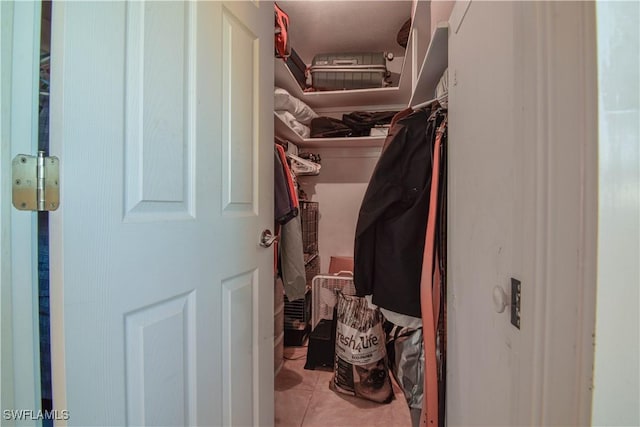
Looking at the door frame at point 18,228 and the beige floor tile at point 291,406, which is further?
the beige floor tile at point 291,406

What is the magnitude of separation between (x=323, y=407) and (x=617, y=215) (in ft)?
5.22

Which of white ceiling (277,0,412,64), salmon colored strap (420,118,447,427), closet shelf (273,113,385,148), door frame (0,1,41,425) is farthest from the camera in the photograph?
closet shelf (273,113,385,148)

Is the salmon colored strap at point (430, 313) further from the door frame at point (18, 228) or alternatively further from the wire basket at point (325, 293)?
the wire basket at point (325, 293)

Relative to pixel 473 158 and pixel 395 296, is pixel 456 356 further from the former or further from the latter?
pixel 473 158

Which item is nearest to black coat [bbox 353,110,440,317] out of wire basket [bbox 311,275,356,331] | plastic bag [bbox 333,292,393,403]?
plastic bag [bbox 333,292,393,403]

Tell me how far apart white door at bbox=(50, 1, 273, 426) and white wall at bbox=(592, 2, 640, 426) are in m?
0.76

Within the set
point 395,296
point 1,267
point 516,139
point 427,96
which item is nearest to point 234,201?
point 1,267

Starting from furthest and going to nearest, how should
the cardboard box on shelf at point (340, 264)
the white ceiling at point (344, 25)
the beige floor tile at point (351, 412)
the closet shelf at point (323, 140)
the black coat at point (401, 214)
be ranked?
1. the cardboard box on shelf at point (340, 264)
2. the closet shelf at point (323, 140)
3. the white ceiling at point (344, 25)
4. the beige floor tile at point (351, 412)
5. the black coat at point (401, 214)

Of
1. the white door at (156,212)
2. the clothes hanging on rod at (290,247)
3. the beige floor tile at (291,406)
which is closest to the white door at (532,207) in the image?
the white door at (156,212)

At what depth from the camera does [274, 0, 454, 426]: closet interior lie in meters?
0.88

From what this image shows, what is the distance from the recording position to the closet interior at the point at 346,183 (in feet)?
2.89

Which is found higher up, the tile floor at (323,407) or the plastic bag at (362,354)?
the plastic bag at (362,354)

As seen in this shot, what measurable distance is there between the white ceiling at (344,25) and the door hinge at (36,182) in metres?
1.78

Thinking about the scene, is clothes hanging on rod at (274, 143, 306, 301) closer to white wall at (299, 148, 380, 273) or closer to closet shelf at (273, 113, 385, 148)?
closet shelf at (273, 113, 385, 148)
